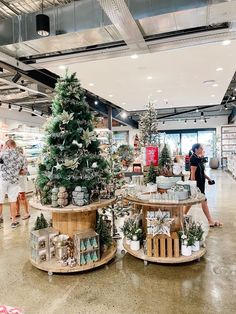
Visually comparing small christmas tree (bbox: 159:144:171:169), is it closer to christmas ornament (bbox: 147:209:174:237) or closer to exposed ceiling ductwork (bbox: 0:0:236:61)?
christmas ornament (bbox: 147:209:174:237)

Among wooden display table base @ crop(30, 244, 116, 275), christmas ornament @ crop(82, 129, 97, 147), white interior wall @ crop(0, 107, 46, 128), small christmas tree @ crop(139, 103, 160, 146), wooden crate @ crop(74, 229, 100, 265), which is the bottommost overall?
wooden display table base @ crop(30, 244, 116, 275)

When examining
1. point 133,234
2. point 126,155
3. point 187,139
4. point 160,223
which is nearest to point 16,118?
point 126,155

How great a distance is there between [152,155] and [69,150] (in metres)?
1.35

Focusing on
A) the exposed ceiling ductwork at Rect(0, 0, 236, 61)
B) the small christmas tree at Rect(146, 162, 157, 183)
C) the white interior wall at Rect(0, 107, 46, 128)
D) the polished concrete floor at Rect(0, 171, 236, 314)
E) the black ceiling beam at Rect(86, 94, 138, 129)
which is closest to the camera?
the polished concrete floor at Rect(0, 171, 236, 314)

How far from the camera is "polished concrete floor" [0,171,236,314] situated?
95.3 inches

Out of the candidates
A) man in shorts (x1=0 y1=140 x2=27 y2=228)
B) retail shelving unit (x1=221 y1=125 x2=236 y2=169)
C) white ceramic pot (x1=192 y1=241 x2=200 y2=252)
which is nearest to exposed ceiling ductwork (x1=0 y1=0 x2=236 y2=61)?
man in shorts (x1=0 y1=140 x2=27 y2=228)

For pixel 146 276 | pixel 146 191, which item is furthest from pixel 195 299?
pixel 146 191

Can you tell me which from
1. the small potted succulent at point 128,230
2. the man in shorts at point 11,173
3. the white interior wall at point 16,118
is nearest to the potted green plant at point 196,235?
the small potted succulent at point 128,230

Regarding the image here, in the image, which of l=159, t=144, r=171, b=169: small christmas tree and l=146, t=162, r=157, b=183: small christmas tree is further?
l=159, t=144, r=171, b=169: small christmas tree

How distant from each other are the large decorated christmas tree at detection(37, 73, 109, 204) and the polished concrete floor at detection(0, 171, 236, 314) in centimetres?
91

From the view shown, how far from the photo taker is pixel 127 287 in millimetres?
2760

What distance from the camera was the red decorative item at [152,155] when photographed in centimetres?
395

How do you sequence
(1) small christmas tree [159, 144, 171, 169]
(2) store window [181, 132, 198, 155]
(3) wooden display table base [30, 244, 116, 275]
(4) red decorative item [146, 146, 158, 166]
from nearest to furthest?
(3) wooden display table base [30, 244, 116, 275]
(4) red decorative item [146, 146, 158, 166]
(1) small christmas tree [159, 144, 171, 169]
(2) store window [181, 132, 198, 155]

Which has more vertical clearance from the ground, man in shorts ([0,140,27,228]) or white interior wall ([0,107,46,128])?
white interior wall ([0,107,46,128])
